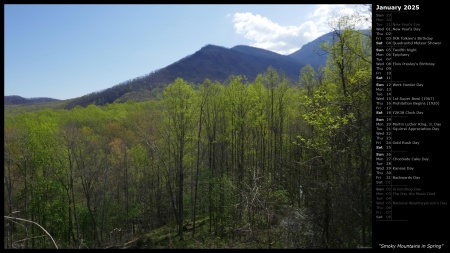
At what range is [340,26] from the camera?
10.6 metres

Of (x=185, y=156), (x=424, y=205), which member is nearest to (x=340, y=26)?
(x=424, y=205)

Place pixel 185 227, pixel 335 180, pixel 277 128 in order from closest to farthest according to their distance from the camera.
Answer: pixel 335 180
pixel 185 227
pixel 277 128

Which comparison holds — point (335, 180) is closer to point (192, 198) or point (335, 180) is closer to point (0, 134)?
point (0, 134)

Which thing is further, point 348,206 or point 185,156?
point 185,156

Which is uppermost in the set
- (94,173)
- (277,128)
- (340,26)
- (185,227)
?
(340,26)

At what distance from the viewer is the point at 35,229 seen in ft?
70.3

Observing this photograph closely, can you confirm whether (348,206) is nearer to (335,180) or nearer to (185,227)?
(335,180)

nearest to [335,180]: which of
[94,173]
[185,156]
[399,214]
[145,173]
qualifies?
Answer: [399,214]

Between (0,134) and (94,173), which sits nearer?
(0,134)

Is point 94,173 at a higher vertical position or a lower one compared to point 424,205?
lower

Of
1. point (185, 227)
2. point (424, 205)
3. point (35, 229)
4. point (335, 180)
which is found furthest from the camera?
point (185, 227)

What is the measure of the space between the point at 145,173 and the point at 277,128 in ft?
41.7
